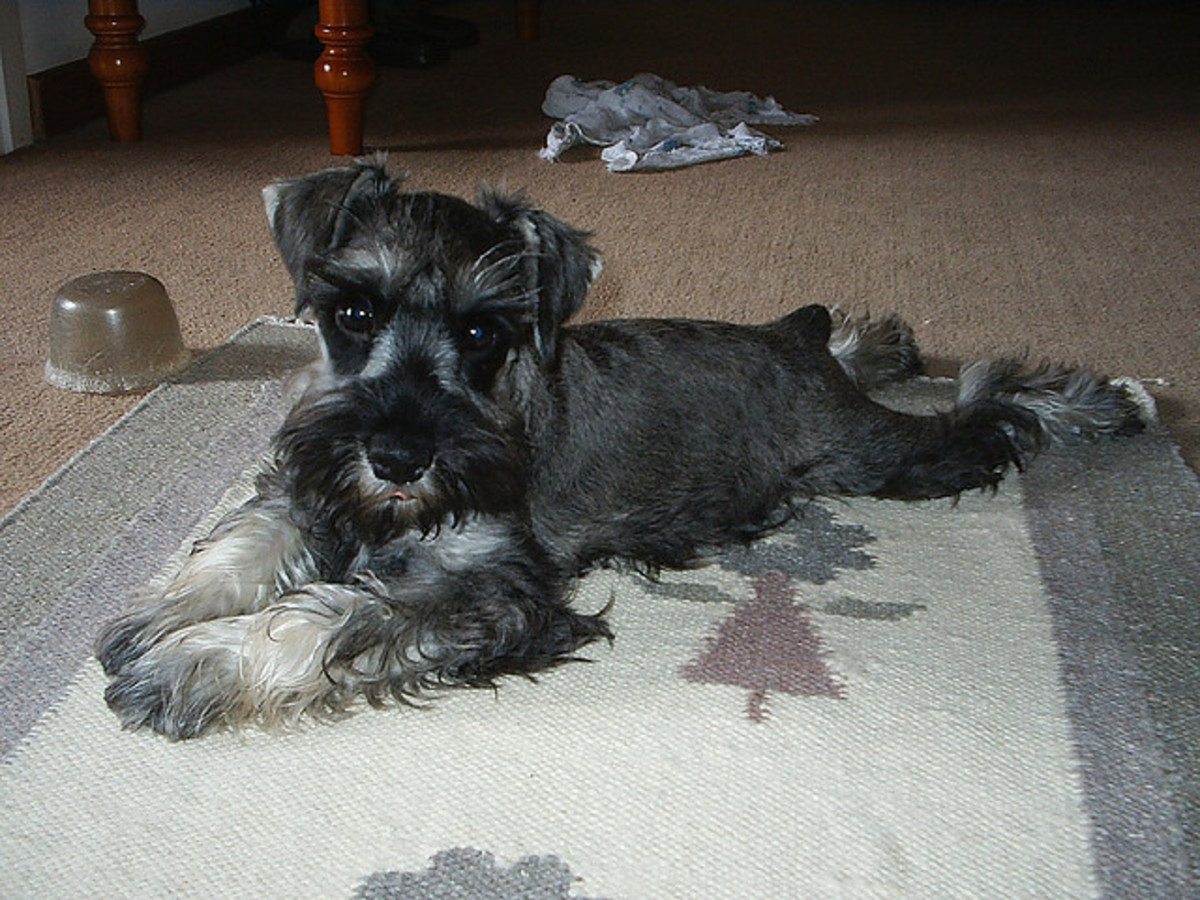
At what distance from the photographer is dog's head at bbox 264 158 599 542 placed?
165 centimetres

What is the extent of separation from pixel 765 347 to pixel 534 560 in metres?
0.67

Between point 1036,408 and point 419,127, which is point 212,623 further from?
point 419,127

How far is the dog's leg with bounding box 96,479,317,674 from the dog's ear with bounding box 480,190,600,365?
459 mm

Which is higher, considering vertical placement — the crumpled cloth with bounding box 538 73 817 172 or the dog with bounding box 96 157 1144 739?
the dog with bounding box 96 157 1144 739

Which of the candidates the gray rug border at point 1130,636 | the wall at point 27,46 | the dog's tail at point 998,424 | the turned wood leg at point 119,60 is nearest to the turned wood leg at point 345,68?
the turned wood leg at point 119,60

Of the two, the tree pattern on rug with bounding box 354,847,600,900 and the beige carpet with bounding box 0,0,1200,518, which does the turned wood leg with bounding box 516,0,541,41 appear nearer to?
the beige carpet with bounding box 0,0,1200,518

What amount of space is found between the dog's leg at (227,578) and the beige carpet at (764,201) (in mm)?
559

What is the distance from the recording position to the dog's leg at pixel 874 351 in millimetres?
2762

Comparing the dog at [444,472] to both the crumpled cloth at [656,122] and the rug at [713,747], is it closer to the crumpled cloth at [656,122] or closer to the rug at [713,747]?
the rug at [713,747]

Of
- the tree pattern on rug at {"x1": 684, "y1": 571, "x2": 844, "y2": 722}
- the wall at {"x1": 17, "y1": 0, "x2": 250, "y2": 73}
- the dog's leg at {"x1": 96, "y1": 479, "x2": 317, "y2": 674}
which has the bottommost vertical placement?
the tree pattern on rug at {"x1": 684, "y1": 571, "x2": 844, "y2": 722}

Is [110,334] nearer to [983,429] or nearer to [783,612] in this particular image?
[783,612]

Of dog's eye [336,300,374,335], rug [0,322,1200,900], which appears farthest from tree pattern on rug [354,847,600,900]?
dog's eye [336,300,374,335]

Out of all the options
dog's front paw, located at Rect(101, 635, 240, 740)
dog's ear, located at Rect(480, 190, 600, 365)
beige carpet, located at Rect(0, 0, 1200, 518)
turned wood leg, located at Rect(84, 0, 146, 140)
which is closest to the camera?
dog's front paw, located at Rect(101, 635, 240, 740)

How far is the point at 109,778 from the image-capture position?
1.53 meters
